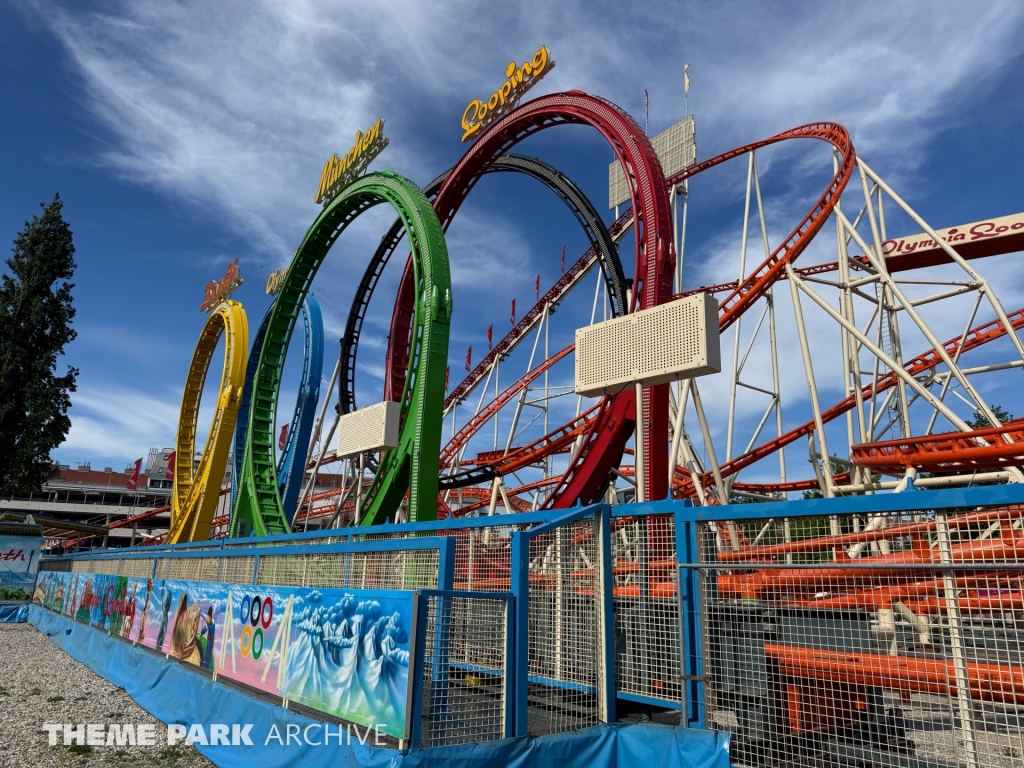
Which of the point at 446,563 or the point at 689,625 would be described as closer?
the point at 689,625

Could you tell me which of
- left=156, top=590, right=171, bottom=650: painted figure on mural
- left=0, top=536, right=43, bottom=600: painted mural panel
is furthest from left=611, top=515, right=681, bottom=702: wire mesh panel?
left=0, top=536, right=43, bottom=600: painted mural panel

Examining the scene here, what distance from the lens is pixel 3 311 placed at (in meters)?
23.8

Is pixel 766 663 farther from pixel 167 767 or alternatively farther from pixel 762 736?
pixel 167 767

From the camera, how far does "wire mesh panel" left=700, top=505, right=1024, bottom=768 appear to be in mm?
3055

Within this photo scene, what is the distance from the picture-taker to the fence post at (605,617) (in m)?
4.26

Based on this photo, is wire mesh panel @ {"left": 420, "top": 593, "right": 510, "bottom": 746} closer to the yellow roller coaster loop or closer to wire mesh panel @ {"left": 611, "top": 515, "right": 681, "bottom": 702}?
wire mesh panel @ {"left": 611, "top": 515, "right": 681, "bottom": 702}

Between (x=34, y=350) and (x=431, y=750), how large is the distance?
26473 mm

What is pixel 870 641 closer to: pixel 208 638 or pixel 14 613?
pixel 208 638

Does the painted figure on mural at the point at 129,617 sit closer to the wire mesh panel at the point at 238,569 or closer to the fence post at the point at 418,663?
the wire mesh panel at the point at 238,569

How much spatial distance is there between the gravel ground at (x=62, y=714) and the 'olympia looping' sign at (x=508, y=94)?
13248mm

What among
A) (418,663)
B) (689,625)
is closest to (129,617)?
(418,663)

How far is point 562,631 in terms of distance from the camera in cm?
443

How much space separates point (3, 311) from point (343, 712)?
25855mm

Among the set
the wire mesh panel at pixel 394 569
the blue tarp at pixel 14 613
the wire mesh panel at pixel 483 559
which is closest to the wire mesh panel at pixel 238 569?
the wire mesh panel at pixel 394 569
